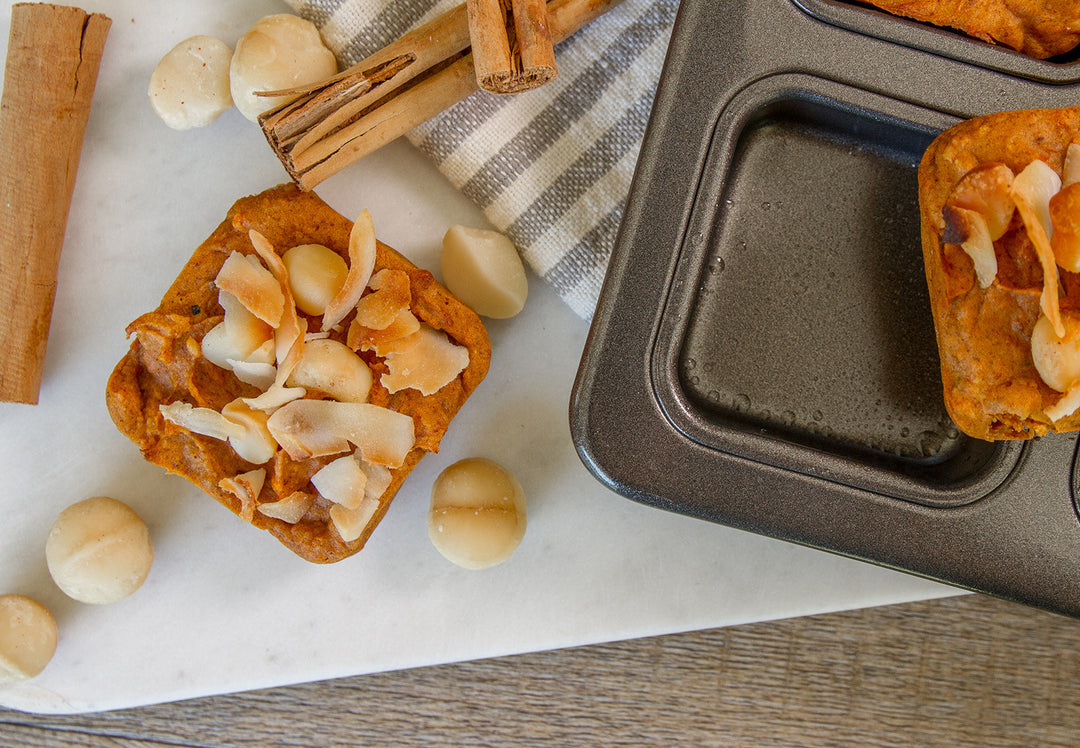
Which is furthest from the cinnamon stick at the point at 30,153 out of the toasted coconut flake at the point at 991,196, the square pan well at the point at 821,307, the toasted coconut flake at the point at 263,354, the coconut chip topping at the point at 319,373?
the toasted coconut flake at the point at 991,196

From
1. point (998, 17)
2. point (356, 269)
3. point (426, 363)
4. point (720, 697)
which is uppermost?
point (998, 17)

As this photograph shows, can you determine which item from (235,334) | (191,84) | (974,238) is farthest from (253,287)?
(974,238)

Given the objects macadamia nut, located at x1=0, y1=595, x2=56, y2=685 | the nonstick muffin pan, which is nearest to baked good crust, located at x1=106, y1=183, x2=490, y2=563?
the nonstick muffin pan

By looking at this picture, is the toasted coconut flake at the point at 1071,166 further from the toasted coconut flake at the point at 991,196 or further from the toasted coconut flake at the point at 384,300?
the toasted coconut flake at the point at 384,300

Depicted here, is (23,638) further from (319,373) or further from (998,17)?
(998,17)

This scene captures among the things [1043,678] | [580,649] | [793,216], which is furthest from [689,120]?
[1043,678]

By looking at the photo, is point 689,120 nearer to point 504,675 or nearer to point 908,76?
point 908,76
